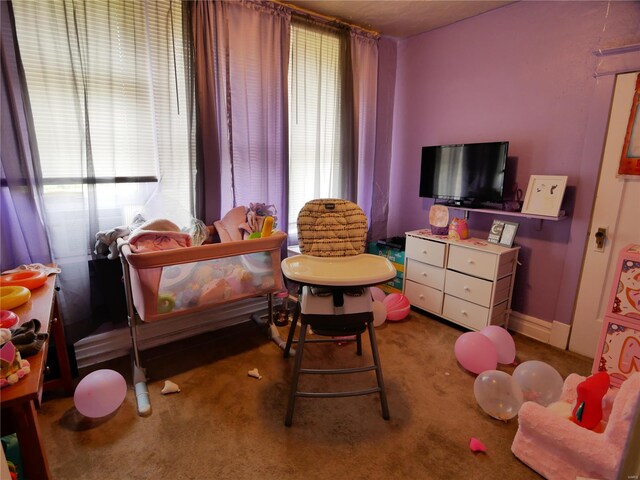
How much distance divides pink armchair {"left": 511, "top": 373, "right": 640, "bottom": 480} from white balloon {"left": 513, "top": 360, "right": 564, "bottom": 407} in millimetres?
108

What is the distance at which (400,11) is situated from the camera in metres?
2.72

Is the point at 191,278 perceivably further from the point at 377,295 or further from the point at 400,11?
the point at 400,11

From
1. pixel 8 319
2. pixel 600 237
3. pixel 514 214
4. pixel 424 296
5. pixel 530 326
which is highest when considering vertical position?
pixel 514 214

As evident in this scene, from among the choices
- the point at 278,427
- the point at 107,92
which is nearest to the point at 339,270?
the point at 278,427

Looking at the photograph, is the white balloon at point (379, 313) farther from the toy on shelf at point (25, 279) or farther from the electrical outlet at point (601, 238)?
the toy on shelf at point (25, 279)

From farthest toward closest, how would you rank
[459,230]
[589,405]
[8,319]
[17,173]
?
[459,230] → [17,173] → [589,405] → [8,319]

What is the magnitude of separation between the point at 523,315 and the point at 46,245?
3.28m

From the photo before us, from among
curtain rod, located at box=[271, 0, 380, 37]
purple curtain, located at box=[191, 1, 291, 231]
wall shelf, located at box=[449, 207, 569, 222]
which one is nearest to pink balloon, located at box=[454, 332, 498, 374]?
wall shelf, located at box=[449, 207, 569, 222]

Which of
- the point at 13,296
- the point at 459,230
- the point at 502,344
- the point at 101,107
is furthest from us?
the point at 459,230

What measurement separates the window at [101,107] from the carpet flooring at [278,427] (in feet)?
3.23

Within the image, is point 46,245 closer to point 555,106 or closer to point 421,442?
point 421,442

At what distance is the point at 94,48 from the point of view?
195 centimetres

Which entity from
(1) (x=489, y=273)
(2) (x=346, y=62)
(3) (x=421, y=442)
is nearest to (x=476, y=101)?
(2) (x=346, y=62)

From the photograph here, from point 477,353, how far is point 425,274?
3.04 feet
